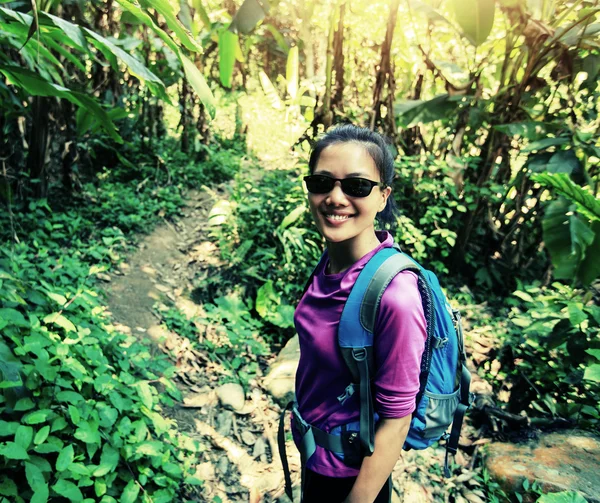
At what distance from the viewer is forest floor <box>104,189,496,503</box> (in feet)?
7.72

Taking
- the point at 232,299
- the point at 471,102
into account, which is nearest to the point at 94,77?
the point at 232,299

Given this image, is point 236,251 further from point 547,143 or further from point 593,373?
point 593,373

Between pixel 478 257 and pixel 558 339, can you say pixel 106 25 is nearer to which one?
pixel 478 257

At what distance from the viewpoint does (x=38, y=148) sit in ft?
13.2

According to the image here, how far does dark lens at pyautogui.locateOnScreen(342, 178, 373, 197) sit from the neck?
14 centimetres

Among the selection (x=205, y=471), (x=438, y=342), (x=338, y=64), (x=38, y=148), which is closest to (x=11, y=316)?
(x=205, y=471)

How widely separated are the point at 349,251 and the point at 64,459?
132 centimetres

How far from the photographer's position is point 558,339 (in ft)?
8.50

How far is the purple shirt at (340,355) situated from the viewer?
109 cm

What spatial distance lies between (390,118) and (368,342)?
12.1 ft

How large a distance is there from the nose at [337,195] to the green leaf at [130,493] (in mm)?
1450

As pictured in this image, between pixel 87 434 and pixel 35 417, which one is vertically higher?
pixel 35 417

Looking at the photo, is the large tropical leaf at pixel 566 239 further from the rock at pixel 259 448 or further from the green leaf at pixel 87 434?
the green leaf at pixel 87 434

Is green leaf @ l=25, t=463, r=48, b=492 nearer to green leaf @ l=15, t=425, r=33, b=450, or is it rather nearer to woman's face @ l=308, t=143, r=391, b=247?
green leaf @ l=15, t=425, r=33, b=450
